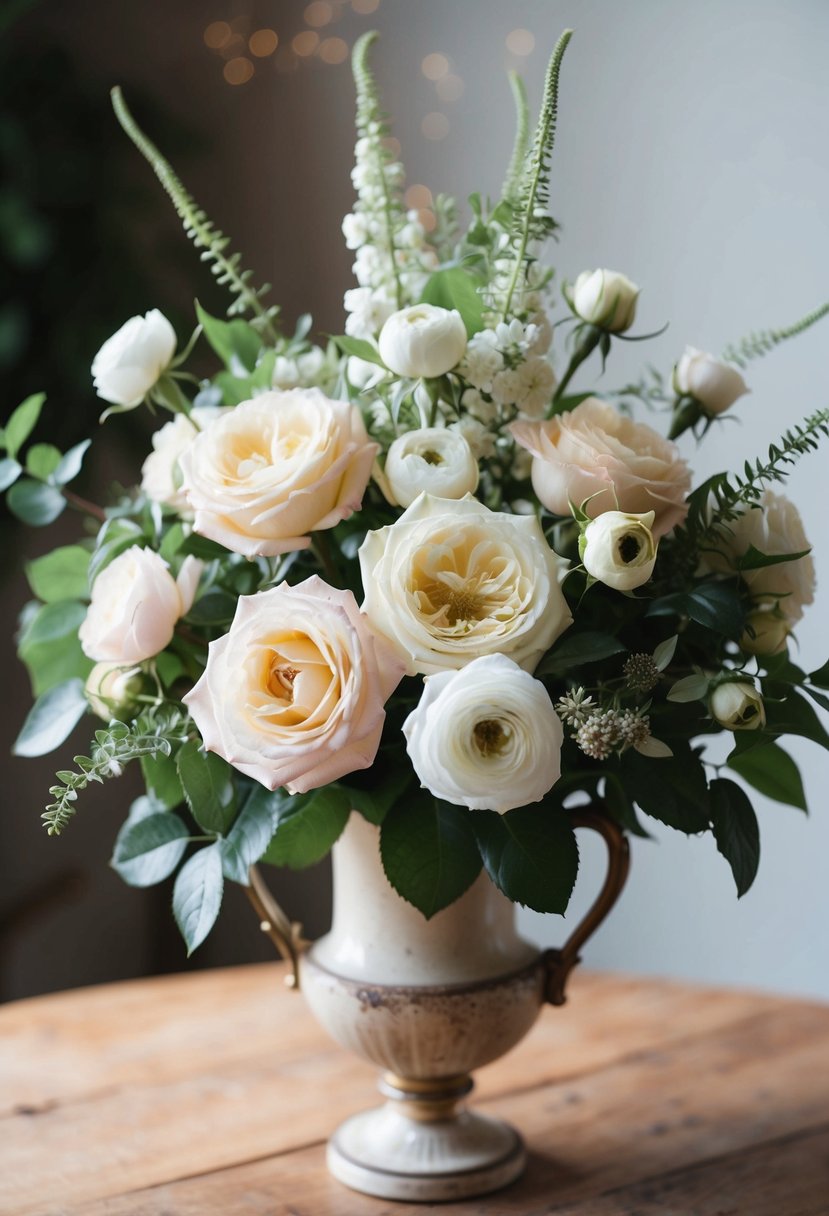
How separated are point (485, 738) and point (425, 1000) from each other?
9.8 inches

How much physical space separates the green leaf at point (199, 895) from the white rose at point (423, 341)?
32 cm

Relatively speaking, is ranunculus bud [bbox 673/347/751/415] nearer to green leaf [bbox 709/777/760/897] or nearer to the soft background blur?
green leaf [bbox 709/777/760/897]

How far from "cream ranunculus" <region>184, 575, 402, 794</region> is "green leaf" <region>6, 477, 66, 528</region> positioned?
0.32 meters

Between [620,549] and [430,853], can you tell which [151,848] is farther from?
[620,549]

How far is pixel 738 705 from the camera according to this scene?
66cm

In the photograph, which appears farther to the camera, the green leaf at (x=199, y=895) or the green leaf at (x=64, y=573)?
the green leaf at (x=64, y=573)

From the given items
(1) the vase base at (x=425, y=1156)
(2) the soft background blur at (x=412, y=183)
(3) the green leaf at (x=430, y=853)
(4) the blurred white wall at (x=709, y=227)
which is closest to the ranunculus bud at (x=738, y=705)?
(3) the green leaf at (x=430, y=853)

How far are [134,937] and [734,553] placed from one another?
175 centimetres

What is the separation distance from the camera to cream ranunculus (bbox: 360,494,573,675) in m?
0.64

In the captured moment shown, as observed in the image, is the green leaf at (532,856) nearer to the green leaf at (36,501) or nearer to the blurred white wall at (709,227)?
the green leaf at (36,501)

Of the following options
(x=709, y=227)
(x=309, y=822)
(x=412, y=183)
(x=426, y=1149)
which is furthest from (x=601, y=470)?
(x=412, y=183)

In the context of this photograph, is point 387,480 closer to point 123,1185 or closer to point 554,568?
point 554,568

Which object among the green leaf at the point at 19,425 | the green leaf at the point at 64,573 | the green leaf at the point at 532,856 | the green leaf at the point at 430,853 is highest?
the green leaf at the point at 19,425

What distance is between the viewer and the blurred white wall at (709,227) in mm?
1483
